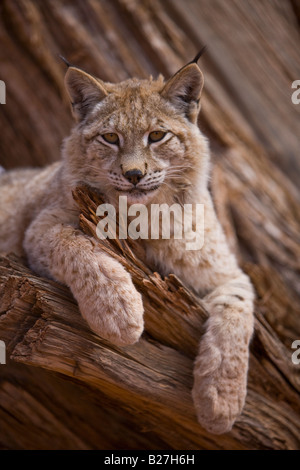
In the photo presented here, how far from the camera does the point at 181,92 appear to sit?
2.97m

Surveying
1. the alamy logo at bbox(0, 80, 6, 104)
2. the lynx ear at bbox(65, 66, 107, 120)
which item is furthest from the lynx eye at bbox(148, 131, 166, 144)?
the alamy logo at bbox(0, 80, 6, 104)

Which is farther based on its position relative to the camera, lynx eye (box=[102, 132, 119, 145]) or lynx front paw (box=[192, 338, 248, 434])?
lynx eye (box=[102, 132, 119, 145])

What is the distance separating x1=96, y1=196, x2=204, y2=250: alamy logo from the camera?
2762mm

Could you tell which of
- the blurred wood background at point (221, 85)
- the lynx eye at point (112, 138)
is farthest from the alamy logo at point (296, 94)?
the lynx eye at point (112, 138)

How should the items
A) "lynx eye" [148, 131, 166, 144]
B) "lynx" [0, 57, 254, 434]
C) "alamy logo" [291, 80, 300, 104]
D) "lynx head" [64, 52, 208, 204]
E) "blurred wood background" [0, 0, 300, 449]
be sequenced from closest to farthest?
"lynx" [0, 57, 254, 434] → "lynx head" [64, 52, 208, 204] → "lynx eye" [148, 131, 166, 144] → "blurred wood background" [0, 0, 300, 449] → "alamy logo" [291, 80, 300, 104]

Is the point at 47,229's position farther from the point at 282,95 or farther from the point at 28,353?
the point at 282,95

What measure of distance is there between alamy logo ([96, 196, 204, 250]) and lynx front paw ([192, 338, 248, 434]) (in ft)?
2.34

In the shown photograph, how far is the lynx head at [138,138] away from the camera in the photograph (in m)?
2.70

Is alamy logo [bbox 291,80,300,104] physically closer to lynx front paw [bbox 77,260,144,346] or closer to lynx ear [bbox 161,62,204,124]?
lynx ear [bbox 161,62,204,124]

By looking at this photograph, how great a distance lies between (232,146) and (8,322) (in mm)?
2926

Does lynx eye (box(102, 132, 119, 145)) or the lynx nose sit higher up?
lynx eye (box(102, 132, 119, 145))

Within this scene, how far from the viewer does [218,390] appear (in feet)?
8.37

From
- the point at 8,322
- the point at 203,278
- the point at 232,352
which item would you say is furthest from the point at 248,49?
the point at 8,322

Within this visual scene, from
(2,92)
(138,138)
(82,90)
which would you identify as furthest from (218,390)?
(2,92)
